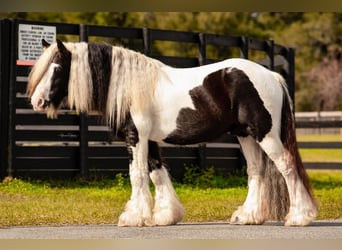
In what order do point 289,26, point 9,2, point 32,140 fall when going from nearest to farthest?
point 9,2 → point 32,140 → point 289,26

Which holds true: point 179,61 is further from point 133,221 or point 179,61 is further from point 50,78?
point 133,221

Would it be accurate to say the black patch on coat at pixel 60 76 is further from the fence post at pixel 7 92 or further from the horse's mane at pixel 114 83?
the fence post at pixel 7 92

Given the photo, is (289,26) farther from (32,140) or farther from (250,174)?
(250,174)

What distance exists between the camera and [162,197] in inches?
271

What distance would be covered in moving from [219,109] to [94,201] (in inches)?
129

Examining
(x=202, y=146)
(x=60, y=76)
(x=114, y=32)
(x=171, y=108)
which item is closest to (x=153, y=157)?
(x=171, y=108)

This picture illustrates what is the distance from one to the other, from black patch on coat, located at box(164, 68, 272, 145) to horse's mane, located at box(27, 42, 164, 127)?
428 mm

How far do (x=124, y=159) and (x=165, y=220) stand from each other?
17.2 feet

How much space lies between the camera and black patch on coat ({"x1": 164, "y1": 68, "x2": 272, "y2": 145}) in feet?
22.0

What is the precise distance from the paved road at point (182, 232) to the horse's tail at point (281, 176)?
177 millimetres

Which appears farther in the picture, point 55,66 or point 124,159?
point 124,159

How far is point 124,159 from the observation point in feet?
39.2

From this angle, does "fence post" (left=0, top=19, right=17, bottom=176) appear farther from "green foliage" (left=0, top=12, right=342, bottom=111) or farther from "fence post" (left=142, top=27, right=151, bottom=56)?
"green foliage" (left=0, top=12, right=342, bottom=111)

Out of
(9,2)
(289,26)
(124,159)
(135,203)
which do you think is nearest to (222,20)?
(289,26)
